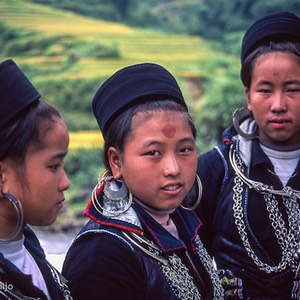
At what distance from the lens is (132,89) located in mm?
2256

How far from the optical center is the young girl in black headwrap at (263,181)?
2832 millimetres

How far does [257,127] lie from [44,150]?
56.2 inches

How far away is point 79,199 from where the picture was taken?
1992 centimetres

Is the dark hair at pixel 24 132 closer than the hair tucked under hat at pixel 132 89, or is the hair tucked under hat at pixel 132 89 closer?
the dark hair at pixel 24 132

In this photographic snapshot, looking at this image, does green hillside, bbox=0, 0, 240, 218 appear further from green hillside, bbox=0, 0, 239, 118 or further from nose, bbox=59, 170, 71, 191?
nose, bbox=59, 170, 71, 191

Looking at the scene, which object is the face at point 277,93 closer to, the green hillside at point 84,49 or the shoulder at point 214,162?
the shoulder at point 214,162

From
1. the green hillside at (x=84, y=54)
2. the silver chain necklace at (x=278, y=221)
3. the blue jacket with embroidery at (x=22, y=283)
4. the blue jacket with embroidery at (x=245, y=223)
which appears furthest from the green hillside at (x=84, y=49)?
the blue jacket with embroidery at (x=22, y=283)

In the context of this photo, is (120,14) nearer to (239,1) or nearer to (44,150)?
(239,1)

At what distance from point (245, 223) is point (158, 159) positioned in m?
0.89

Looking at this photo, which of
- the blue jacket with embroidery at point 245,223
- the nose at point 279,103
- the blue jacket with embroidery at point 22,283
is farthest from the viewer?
the blue jacket with embroidery at point 245,223

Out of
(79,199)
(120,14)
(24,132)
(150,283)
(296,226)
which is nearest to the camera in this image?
(24,132)

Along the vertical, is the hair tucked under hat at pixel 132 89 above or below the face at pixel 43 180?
above

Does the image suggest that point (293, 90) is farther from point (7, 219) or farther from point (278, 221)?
point (7, 219)

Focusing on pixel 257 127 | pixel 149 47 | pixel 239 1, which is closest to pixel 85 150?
pixel 149 47
